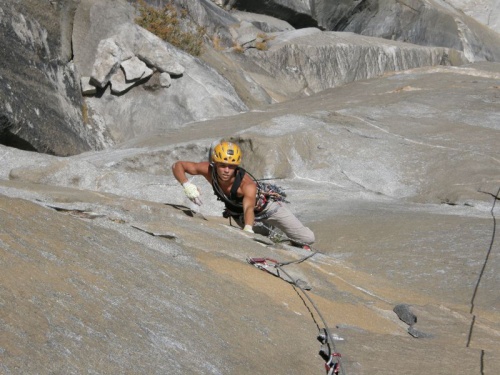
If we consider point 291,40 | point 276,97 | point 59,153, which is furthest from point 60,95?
point 291,40

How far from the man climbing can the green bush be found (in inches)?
573

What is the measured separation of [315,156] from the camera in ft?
44.4

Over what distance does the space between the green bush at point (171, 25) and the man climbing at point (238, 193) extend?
14.6m

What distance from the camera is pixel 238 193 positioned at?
334 inches

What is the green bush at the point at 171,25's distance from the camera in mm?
22688

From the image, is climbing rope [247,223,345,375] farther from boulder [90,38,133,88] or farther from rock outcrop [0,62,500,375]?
boulder [90,38,133,88]

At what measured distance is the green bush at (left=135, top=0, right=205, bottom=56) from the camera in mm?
22688

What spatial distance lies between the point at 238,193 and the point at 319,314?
9.41ft

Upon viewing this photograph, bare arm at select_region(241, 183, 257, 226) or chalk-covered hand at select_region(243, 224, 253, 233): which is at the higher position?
bare arm at select_region(241, 183, 257, 226)

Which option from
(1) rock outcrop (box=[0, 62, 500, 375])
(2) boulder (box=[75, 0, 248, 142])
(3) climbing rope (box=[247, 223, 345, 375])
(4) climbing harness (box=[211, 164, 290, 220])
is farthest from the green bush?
(3) climbing rope (box=[247, 223, 345, 375])

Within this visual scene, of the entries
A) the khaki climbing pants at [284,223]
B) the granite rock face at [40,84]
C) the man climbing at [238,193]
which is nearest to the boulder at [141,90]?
the granite rock face at [40,84]

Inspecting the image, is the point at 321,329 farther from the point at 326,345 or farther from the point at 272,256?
the point at 272,256

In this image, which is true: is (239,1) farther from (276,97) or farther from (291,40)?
(276,97)

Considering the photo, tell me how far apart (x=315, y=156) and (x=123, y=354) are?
9.84 meters
